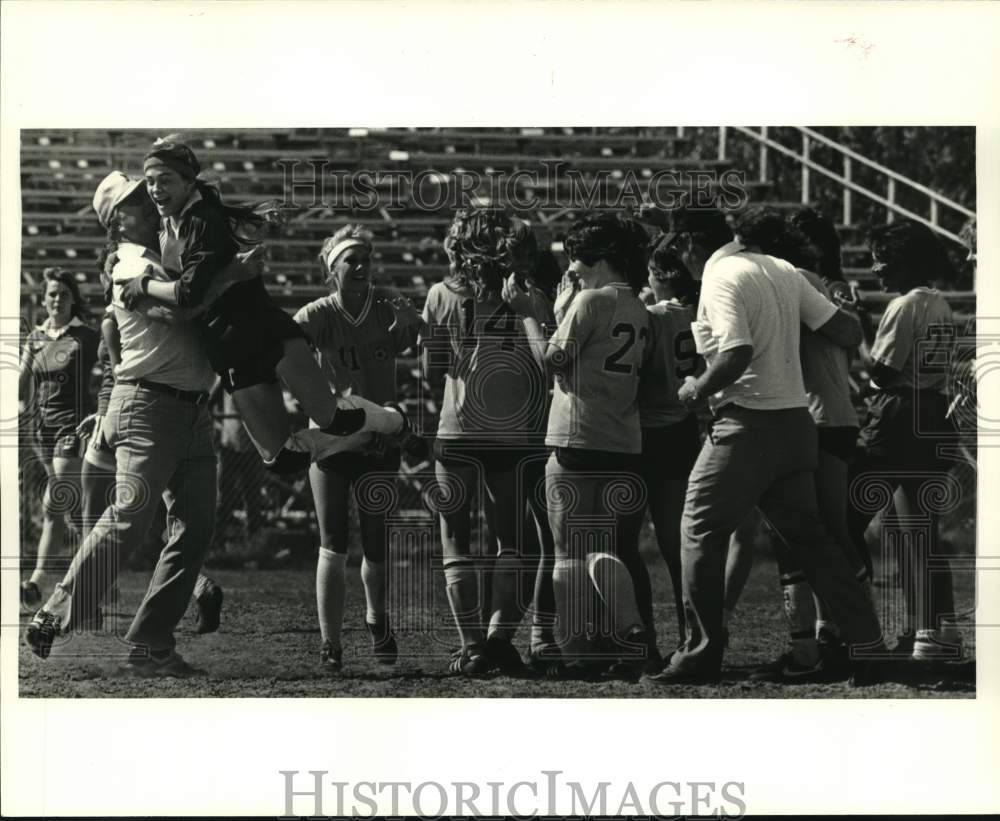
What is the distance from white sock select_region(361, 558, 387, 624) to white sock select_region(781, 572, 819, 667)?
5.65 feet

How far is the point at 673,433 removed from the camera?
313 inches

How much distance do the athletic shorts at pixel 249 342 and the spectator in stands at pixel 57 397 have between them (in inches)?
40.9

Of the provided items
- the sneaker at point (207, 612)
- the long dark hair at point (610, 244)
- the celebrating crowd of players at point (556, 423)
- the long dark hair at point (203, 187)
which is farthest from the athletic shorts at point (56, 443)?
the long dark hair at point (610, 244)

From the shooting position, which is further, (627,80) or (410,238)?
(410,238)

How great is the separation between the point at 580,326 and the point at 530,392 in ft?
1.43

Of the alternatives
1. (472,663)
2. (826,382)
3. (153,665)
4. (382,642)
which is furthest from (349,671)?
(826,382)

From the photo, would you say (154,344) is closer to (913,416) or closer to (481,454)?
(481,454)

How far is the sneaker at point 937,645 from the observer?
793cm

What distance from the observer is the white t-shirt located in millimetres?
7262

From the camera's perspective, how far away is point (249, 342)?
743 centimetres

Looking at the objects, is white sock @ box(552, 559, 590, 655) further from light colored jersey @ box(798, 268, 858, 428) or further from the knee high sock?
light colored jersey @ box(798, 268, 858, 428)

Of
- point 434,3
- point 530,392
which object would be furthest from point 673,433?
point 434,3

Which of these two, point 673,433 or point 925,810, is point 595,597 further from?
point 925,810

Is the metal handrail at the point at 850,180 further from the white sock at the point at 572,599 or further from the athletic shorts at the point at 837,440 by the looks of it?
the white sock at the point at 572,599
